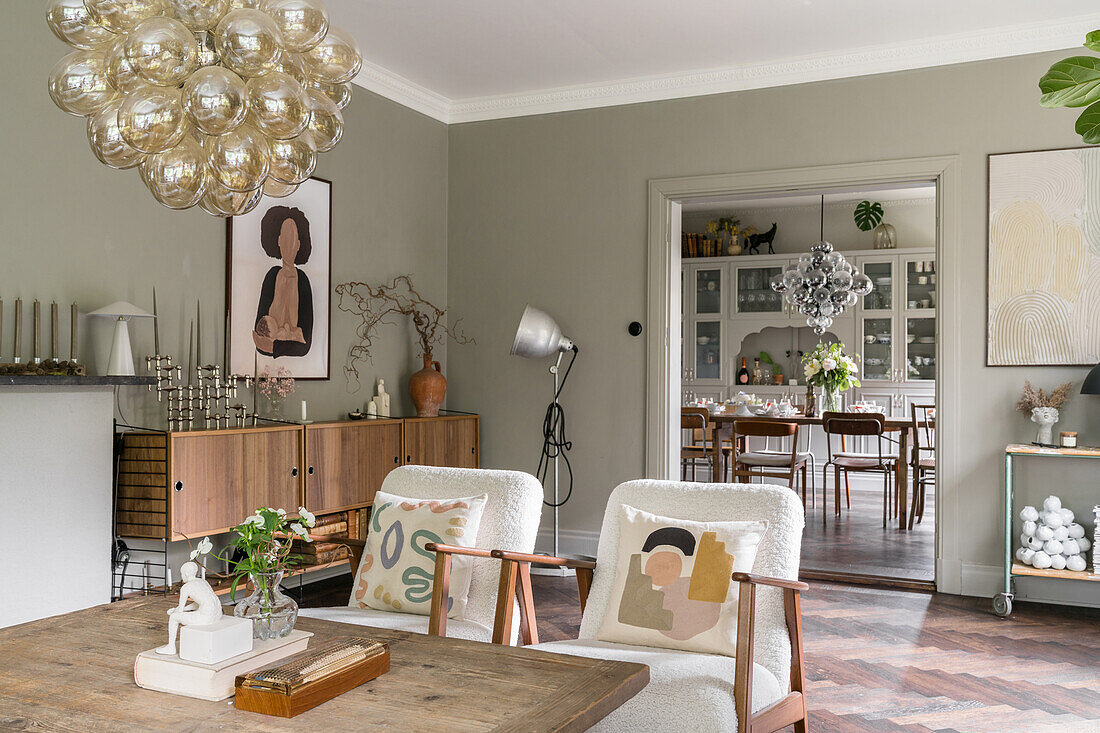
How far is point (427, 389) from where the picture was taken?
5.63m

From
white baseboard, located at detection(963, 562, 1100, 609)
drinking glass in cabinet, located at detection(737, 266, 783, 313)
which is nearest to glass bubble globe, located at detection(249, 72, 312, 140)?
white baseboard, located at detection(963, 562, 1100, 609)

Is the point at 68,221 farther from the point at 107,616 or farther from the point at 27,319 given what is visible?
the point at 107,616

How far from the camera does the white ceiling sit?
4527mm

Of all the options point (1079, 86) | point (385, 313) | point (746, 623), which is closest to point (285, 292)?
point (385, 313)

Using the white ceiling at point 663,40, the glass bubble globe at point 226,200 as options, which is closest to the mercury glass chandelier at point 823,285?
the white ceiling at point 663,40

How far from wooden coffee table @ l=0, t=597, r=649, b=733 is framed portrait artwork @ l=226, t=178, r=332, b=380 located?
2.71 m

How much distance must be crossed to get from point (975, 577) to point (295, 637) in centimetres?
408

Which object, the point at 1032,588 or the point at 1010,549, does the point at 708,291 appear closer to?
the point at 1032,588

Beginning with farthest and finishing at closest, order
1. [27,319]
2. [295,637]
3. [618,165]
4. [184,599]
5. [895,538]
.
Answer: [895,538] → [618,165] → [27,319] → [295,637] → [184,599]

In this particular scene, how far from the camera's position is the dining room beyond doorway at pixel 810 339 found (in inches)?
312

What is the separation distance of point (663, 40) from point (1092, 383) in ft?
9.21

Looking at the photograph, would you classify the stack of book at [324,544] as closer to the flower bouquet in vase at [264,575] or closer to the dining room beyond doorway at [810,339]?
the flower bouquet in vase at [264,575]

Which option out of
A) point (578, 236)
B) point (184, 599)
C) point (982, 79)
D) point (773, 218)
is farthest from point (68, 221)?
point (773, 218)

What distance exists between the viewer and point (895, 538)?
6.47 m
